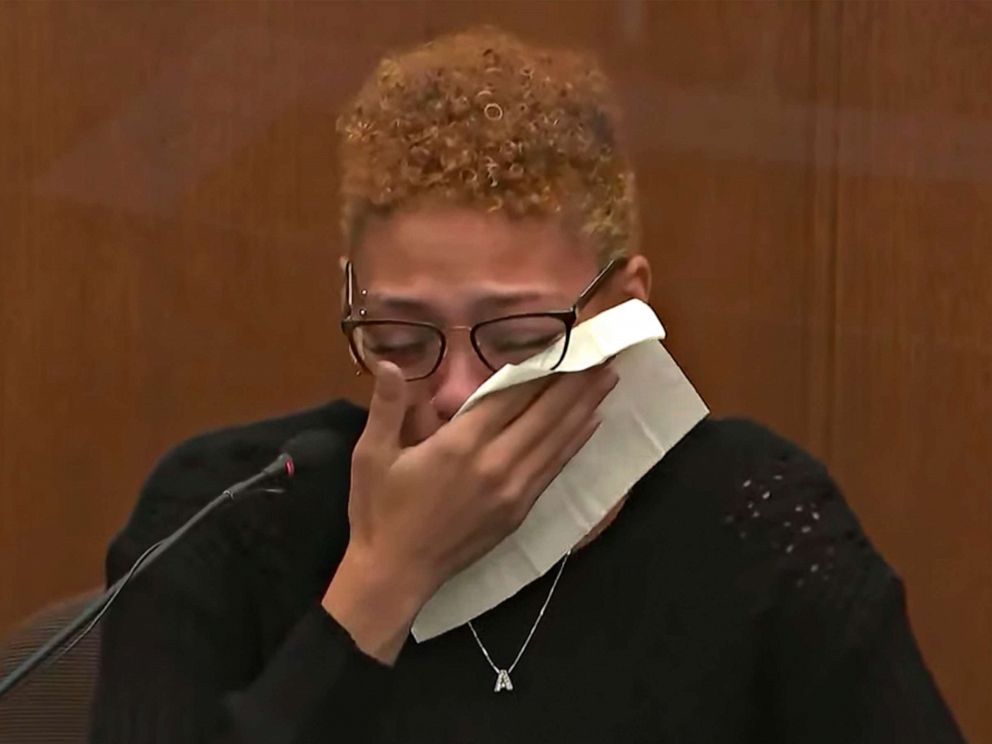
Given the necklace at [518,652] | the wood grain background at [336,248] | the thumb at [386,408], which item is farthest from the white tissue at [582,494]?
the wood grain background at [336,248]

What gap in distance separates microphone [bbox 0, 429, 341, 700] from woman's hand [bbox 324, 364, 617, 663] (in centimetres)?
4

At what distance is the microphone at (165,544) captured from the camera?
0.61m

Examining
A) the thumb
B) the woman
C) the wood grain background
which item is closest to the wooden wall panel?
the wood grain background

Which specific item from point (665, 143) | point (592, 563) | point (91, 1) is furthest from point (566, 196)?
point (91, 1)

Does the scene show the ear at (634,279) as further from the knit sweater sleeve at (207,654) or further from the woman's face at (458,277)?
the knit sweater sleeve at (207,654)

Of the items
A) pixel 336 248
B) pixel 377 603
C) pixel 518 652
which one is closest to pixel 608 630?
pixel 518 652

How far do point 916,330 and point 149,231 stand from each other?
93 centimetres

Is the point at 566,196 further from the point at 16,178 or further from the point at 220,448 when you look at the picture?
the point at 16,178

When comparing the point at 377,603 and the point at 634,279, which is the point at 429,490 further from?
the point at 634,279

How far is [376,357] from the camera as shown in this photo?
33.0 inches

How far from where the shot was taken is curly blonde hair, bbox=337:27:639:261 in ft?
2.66

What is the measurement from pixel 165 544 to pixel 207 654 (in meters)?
0.25

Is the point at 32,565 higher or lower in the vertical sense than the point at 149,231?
lower

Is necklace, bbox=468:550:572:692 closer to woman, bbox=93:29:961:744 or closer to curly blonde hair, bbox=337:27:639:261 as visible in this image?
woman, bbox=93:29:961:744
